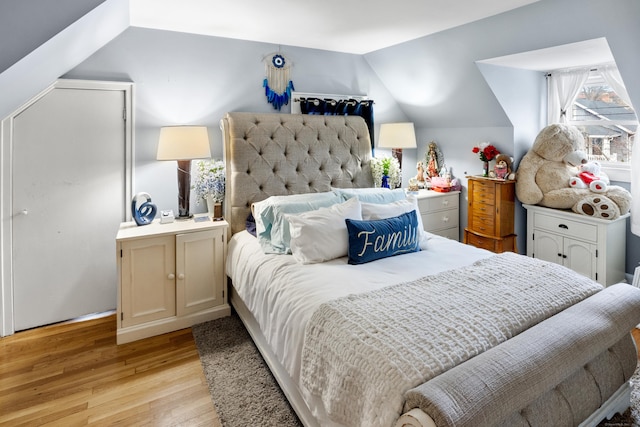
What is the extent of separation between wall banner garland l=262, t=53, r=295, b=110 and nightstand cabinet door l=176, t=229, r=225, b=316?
1.39 meters

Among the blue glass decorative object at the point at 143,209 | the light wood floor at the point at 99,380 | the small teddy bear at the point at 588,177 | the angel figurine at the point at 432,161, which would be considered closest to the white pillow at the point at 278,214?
the blue glass decorative object at the point at 143,209

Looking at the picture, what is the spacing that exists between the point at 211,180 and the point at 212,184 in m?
0.03

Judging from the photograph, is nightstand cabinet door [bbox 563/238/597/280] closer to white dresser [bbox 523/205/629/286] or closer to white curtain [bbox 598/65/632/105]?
white dresser [bbox 523/205/629/286]

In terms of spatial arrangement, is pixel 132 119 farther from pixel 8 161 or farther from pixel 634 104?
pixel 634 104

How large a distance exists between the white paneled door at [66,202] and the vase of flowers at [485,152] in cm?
324

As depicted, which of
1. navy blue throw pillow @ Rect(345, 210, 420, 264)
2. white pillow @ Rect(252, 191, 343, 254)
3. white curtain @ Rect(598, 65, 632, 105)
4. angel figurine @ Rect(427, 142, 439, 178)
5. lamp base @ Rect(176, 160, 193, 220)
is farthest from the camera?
angel figurine @ Rect(427, 142, 439, 178)

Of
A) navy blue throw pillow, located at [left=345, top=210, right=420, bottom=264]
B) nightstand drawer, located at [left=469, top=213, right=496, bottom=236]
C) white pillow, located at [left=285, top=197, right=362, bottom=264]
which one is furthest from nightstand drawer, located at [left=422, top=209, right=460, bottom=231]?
white pillow, located at [left=285, top=197, right=362, bottom=264]

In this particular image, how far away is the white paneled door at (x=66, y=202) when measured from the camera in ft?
8.64

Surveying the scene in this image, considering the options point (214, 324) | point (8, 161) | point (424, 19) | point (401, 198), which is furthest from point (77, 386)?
point (424, 19)

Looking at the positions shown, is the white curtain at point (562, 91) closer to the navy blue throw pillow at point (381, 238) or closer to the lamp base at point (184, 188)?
the navy blue throw pillow at point (381, 238)

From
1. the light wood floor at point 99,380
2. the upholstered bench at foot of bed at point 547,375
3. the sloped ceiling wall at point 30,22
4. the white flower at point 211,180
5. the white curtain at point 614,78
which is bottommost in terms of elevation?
the light wood floor at point 99,380

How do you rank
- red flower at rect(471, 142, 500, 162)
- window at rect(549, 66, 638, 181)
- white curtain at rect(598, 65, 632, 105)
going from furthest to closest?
red flower at rect(471, 142, 500, 162) < window at rect(549, 66, 638, 181) < white curtain at rect(598, 65, 632, 105)

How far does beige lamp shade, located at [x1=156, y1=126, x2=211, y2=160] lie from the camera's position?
2.72 metres

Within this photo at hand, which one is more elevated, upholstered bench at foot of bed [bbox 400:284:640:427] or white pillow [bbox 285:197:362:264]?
white pillow [bbox 285:197:362:264]
